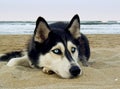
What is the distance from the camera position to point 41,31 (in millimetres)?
4859

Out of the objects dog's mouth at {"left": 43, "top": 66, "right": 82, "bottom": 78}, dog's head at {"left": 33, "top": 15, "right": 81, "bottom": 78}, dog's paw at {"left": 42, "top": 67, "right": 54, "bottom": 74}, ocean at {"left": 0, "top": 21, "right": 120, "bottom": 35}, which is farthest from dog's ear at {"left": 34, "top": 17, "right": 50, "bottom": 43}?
ocean at {"left": 0, "top": 21, "right": 120, "bottom": 35}

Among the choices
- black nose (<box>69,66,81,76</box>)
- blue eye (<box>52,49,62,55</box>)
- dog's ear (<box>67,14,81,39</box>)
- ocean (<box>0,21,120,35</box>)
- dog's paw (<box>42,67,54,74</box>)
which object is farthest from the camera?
ocean (<box>0,21,120,35</box>)


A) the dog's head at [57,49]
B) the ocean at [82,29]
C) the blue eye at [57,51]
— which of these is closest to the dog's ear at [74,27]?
the dog's head at [57,49]

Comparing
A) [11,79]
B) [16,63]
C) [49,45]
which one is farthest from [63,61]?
[16,63]

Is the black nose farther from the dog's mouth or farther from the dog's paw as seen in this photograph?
the dog's paw

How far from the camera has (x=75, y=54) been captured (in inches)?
194

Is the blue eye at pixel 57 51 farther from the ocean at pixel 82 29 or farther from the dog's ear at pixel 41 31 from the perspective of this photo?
the ocean at pixel 82 29

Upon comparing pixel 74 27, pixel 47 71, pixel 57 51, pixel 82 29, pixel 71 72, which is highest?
pixel 74 27

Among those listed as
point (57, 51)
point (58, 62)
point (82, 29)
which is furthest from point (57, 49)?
point (82, 29)

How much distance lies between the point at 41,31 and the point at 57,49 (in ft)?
1.40

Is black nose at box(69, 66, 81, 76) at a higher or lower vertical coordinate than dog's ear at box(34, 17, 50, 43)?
lower

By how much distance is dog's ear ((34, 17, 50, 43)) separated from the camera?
478 centimetres

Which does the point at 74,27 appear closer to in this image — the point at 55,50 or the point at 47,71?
the point at 55,50

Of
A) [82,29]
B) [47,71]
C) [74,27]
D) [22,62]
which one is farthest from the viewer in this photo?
[82,29]
